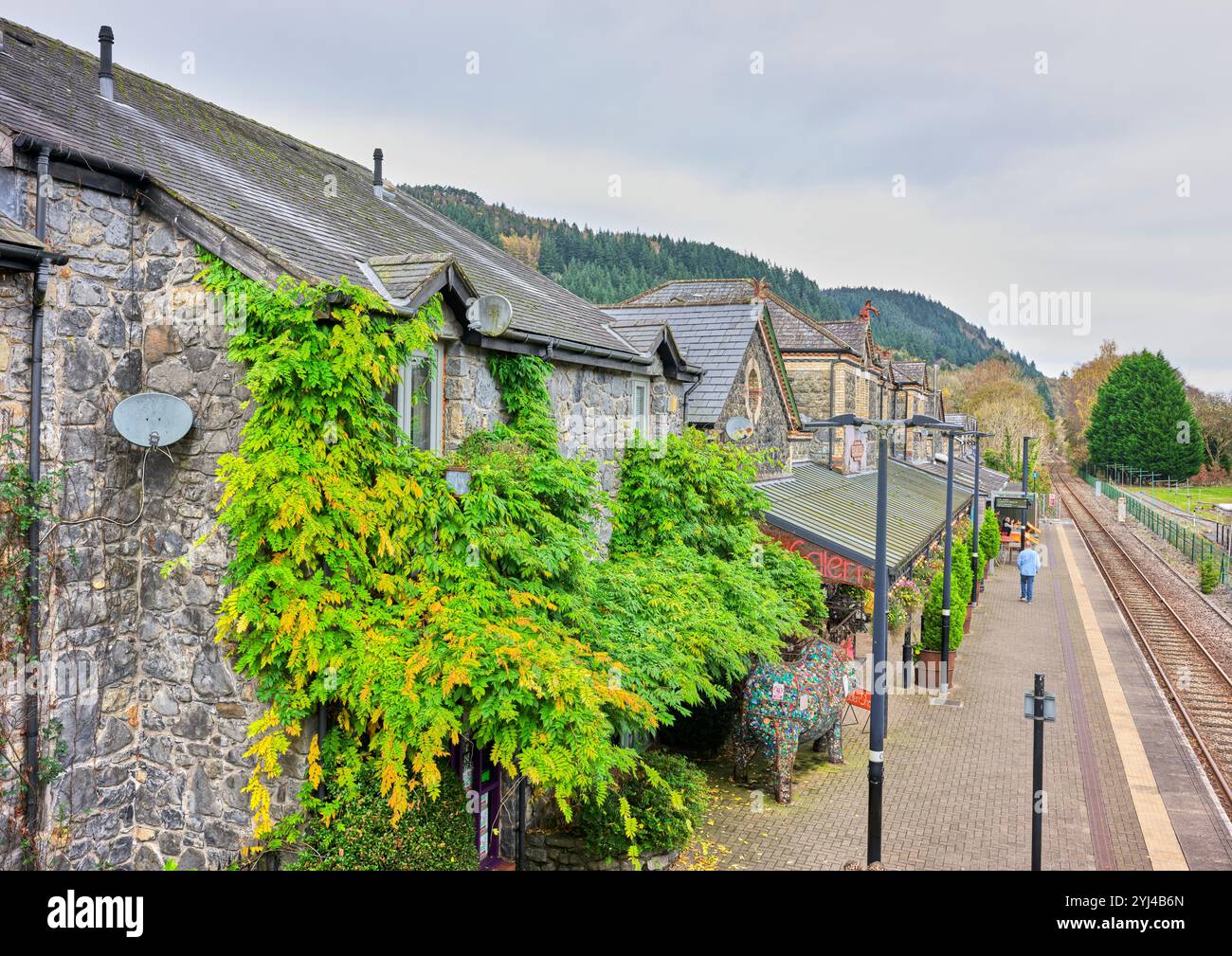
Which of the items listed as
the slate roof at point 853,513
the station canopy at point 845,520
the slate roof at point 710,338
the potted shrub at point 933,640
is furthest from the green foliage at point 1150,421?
the slate roof at point 710,338

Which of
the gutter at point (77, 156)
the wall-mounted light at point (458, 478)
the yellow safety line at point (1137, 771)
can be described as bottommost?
the yellow safety line at point (1137, 771)

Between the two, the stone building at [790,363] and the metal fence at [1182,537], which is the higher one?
the stone building at [790,363]

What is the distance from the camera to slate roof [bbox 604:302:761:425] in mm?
17656

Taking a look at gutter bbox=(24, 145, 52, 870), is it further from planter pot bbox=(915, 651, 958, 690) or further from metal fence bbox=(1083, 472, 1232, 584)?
metal fence bbox=(1083, 472, 1232, 584)

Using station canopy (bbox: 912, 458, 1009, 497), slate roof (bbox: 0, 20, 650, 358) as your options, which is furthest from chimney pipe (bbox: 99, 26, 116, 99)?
station canopy (bbox: 912, 458, 1009, 497)

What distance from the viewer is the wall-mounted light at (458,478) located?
8430mm

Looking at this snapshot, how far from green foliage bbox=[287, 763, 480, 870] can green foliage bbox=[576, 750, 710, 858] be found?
2060mm

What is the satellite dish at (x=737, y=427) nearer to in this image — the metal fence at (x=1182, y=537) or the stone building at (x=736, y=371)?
the stone building at (x=736, y=371)

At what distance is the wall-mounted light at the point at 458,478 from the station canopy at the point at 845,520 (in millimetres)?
7576

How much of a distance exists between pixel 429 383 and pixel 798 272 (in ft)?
443

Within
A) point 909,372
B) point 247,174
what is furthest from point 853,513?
point 909,372

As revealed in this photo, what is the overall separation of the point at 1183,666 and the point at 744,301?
498 inches
